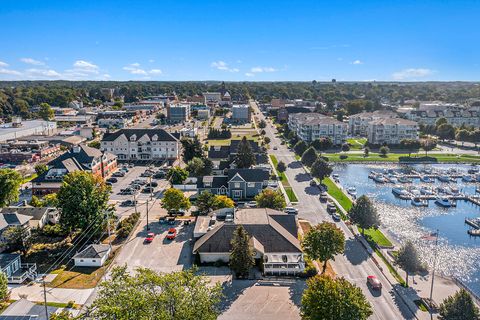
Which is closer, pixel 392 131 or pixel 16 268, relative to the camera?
pixel 16 268

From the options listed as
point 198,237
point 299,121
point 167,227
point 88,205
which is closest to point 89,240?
point 88,205

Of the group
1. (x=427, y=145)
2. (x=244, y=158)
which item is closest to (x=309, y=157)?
(x=244, y=158)

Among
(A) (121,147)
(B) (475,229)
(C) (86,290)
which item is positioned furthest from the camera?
(A) (121,147)

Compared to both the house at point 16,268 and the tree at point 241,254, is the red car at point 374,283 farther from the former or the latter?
the house at point 16,268

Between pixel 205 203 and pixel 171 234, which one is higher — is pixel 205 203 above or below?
above

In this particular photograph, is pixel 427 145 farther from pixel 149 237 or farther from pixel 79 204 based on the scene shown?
pixel 79 204

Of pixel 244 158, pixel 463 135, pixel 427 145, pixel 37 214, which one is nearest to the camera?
pixel 37 214

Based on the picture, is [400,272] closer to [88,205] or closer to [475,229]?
[475,229]
